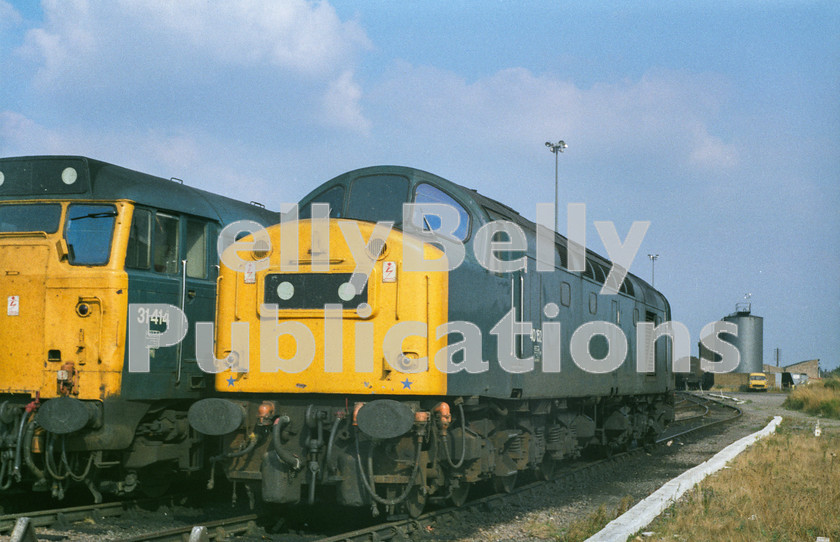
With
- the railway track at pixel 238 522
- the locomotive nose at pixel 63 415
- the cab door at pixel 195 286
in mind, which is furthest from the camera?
the cab door at pixel 195 286

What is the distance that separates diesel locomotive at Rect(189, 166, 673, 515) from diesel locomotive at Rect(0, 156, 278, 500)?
122 centimetres

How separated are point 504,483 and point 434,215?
148 inches

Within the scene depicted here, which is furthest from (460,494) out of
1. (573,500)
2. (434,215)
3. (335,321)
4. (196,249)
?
(196,249)

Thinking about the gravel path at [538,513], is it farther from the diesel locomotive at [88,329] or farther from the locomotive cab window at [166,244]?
the locomotive cab window at [166,244]

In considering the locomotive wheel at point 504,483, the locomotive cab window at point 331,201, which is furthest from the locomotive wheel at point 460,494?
the locomotive cab window at point 331,201

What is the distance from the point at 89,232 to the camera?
9.07 m

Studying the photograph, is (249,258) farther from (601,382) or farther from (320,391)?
(601,382)

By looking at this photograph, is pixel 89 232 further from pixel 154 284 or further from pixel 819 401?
pixel 819 401

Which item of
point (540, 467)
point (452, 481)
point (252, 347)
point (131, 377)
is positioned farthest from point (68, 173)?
point (540, 467)

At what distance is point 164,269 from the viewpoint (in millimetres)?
9609

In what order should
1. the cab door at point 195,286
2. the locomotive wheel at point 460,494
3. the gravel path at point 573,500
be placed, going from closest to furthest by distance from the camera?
the gravel path at point 573,500
the locomotive wheel at point 460,494
the cab door at point 195,286

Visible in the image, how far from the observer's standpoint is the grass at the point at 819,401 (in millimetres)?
29817

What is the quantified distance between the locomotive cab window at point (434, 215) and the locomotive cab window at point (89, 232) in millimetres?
3379

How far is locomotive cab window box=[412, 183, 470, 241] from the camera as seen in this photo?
336 inches
